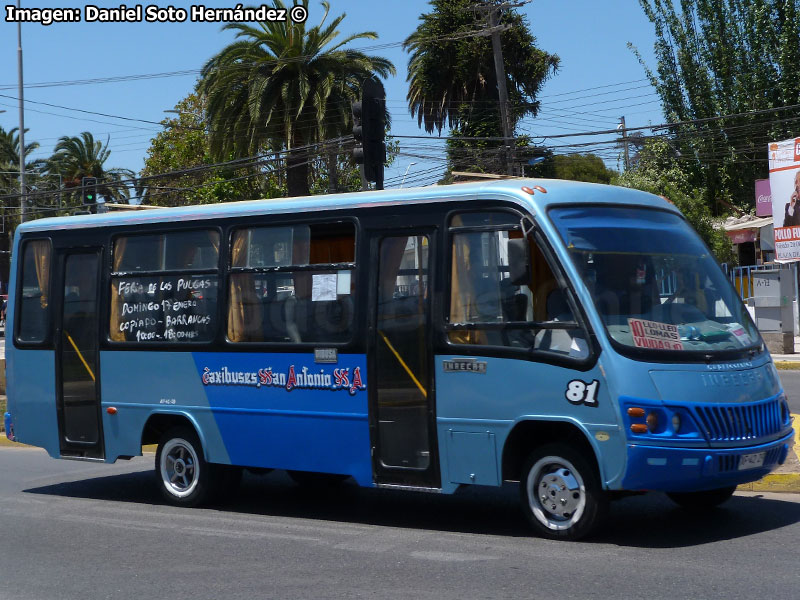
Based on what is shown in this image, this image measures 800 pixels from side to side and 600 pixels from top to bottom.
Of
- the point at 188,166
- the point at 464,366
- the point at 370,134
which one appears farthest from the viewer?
the point at 188,166

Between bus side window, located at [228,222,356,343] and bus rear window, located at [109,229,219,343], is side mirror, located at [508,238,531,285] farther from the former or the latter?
bus rear window, located at [109,229,219,343]

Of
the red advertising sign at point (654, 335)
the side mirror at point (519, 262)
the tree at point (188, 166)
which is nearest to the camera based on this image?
the red advertising sign at point (654, 335)

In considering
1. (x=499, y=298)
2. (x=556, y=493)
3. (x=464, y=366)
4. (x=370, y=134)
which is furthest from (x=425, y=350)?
(x=370, y=134)

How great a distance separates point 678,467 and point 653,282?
1.40 m

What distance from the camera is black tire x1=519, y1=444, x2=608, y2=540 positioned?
7.84 meters

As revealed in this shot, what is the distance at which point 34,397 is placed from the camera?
37.6 ft

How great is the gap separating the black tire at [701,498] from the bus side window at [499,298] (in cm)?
179

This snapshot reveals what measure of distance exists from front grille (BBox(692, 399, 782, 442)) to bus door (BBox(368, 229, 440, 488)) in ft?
6.77

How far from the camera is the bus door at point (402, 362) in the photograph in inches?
341

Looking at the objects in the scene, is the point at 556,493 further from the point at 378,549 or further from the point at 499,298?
the point at 499,298

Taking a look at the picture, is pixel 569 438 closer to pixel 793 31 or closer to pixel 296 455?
pixel 296 455

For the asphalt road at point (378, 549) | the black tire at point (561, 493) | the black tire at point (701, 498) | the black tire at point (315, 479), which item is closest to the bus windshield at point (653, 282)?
the black tire at point (561, 493)

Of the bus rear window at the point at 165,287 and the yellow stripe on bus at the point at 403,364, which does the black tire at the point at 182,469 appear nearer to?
the bus rear window at the point at 165,287

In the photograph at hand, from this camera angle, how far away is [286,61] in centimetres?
2881
